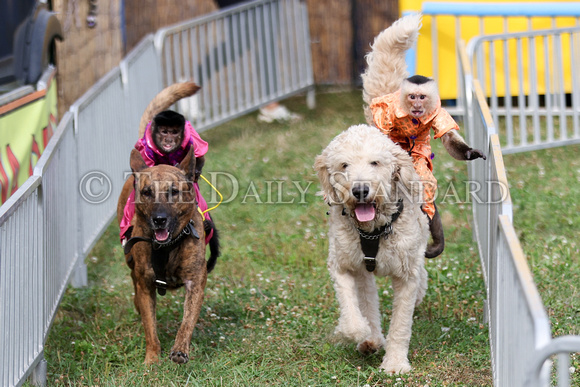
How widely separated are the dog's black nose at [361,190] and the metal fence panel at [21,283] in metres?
1.97

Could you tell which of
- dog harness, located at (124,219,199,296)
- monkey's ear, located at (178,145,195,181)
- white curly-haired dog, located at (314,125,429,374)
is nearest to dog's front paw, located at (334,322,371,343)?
white curly-haired dog, located at (314,125,429,374)

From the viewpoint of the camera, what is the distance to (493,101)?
32.5ft

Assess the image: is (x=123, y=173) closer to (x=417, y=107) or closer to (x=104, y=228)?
(x=104, y=228)

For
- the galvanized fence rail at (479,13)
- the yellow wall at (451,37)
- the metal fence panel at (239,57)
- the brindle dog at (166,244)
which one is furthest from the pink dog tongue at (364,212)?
the yellow wall at (451,37)

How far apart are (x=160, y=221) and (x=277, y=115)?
8.19 metres

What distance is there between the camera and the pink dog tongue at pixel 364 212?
484 centimetres

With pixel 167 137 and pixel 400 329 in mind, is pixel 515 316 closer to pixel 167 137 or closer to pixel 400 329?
pixel 400 329

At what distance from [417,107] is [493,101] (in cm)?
487

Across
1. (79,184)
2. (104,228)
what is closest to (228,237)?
(104,228)

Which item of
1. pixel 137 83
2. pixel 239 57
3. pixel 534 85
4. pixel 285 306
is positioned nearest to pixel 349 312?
pixel 285 306

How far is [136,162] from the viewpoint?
5449 millimetres

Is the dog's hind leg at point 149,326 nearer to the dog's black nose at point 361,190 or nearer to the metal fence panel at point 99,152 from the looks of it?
the dog's black nose at point 361,190

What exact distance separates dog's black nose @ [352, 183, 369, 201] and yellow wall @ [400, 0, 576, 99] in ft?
25.0

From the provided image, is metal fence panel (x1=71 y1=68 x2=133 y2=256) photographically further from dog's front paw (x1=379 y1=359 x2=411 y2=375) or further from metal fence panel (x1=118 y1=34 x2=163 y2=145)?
dog's front paw (x1=379 y1=359 x2=411 y2=375)
